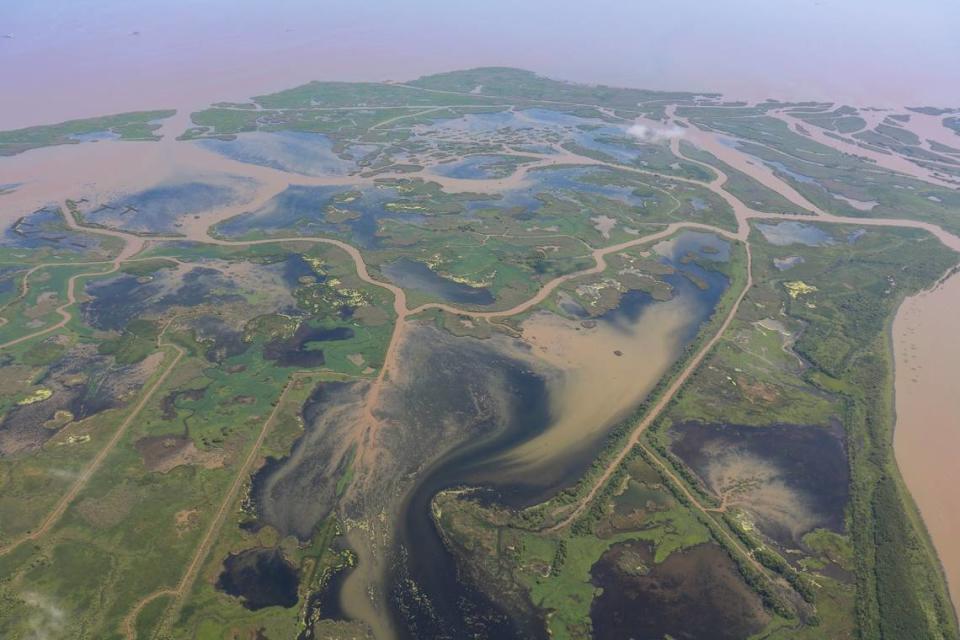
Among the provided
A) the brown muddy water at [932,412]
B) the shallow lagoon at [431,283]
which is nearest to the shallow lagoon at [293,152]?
the shallow lagoon at [431,283]

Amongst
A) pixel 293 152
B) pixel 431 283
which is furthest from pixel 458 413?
pixel 293 152

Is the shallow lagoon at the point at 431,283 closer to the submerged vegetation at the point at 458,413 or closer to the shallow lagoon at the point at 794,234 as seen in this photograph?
the submerged vegetation at the point at 458,413

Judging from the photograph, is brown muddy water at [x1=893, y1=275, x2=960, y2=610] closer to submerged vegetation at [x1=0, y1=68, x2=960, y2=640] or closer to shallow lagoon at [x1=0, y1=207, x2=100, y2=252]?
submerged vegetation at [x1=0, y1=68, x2=960, y2=640]

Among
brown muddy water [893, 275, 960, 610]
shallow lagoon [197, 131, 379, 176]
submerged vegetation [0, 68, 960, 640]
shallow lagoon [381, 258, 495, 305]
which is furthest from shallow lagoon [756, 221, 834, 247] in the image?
shallow lagoon [197, 131, 379, 176]

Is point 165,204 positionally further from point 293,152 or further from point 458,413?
point 458,413

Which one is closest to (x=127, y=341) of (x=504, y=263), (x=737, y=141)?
(x=504, y=263)

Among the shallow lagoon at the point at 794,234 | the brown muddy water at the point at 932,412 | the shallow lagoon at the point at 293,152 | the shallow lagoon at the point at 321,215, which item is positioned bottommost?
the brown muddy water at the point at 932,412

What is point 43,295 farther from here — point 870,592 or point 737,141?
point 737,141
